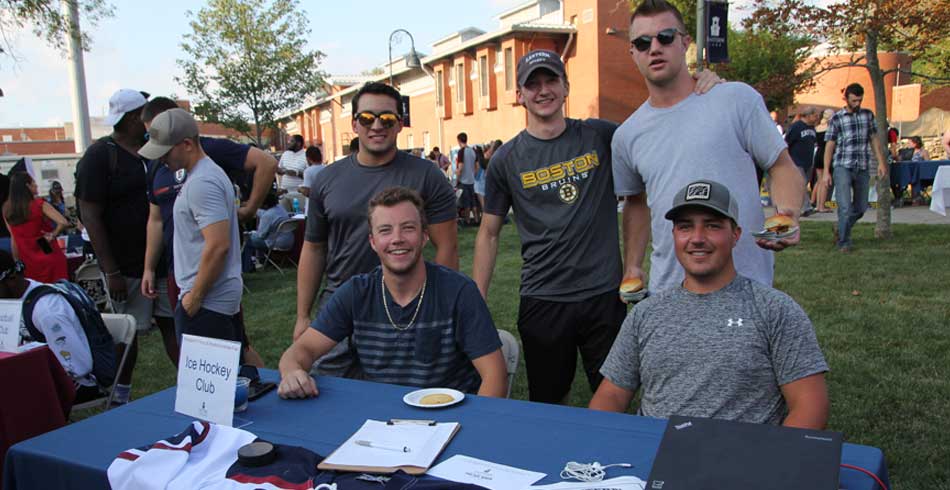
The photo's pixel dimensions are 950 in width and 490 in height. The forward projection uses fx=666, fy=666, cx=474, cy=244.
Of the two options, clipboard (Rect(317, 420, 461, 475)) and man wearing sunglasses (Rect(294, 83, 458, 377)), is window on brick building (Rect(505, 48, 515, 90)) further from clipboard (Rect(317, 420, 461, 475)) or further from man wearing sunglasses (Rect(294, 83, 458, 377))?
clipboard (Rect(317, 420, 461, 475))

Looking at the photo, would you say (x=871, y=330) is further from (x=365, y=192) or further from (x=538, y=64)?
(x=365, y=192)

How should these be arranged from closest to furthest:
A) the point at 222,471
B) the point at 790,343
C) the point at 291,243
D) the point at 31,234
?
the point at 222,471
the point at 790,343
the point at 31,234
the point at 291,243

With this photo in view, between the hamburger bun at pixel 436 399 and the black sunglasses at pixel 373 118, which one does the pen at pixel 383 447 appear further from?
the black sunglasses at pixel 373 118

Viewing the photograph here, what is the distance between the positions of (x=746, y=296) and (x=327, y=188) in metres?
1.98

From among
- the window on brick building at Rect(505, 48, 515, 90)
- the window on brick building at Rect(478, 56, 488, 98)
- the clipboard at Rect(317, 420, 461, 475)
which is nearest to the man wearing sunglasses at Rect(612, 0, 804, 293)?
the clipboard at Rect(317, 420, 461, 475)

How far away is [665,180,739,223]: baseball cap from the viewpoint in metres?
2.08

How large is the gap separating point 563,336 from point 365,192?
3.75 ft

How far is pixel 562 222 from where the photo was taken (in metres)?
3.04

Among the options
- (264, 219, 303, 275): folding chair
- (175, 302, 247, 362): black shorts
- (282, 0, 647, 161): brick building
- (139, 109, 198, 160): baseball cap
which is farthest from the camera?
(282, 0, 647, 161): brick building

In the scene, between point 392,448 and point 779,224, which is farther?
point 779,224

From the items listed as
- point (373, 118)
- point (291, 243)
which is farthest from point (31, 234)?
point (373, 118)

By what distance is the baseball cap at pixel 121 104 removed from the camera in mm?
4020

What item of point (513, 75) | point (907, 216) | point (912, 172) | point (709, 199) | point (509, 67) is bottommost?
point (907, 216)

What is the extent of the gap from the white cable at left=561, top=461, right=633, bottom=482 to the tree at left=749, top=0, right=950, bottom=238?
27.9 ft
